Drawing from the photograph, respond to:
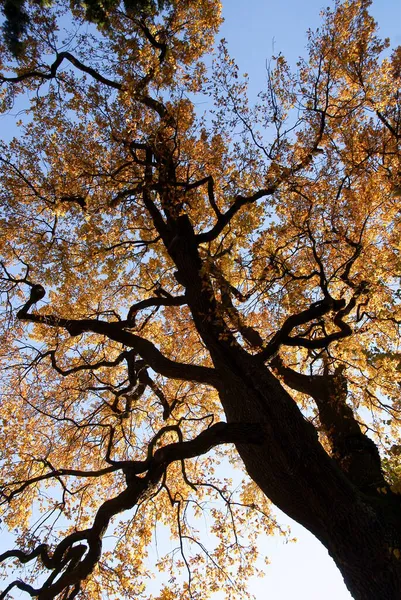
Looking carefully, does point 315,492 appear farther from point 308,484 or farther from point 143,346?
point 143,346

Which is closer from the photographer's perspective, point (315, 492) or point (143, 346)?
point (315, 492)

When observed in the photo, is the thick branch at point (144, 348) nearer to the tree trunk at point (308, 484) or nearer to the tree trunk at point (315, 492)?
the tree trunk at point (308, 484)

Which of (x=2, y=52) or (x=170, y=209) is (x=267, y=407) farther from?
(x=2, y=52)

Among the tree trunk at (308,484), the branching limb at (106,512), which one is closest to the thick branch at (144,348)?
the tree trunk at (308,484)

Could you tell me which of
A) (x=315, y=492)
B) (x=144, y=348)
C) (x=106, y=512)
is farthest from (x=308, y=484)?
(x=144, y=348)

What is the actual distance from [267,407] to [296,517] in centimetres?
156

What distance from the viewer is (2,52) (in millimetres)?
10109

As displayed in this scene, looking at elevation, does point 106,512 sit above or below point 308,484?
above

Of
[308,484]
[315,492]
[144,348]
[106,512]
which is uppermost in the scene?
[144,348]

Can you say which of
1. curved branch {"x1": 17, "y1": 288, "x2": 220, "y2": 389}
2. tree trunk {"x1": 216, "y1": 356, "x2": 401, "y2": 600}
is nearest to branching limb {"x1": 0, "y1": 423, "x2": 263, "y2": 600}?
tree trunk {"x1": 216, "y1": 356, "x2": 401, "y2": 600}

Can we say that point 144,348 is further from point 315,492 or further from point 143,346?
point 315,492

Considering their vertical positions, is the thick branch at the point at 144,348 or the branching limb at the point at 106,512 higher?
the thick branch at the point at 144,348

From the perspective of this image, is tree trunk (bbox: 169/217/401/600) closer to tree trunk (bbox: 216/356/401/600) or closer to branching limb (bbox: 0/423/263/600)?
tree trunk (bbox: 216/356/401/600)

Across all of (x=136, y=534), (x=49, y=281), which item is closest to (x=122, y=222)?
(x=49, y=281)
